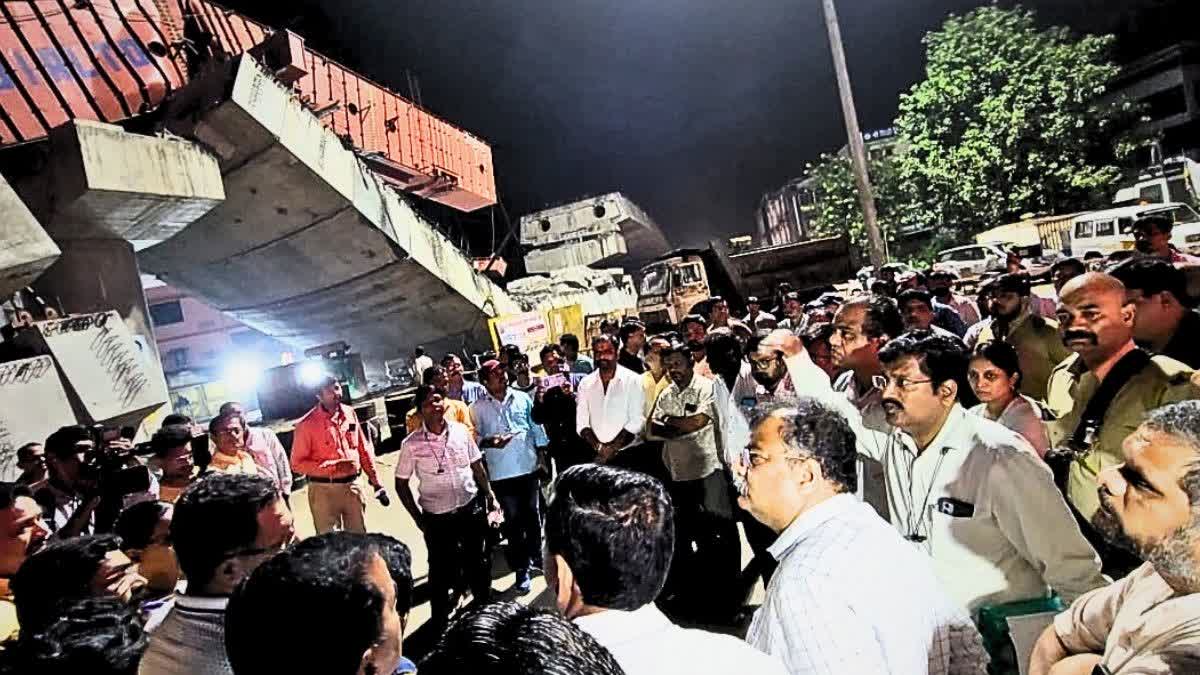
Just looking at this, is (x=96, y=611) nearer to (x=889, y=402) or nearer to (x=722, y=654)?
(x=722, y=654)

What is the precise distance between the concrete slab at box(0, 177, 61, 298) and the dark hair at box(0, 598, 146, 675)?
6.45 metres

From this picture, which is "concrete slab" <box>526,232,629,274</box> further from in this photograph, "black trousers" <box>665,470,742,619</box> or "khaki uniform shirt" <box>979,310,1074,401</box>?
"khaki uniform shirt" <box>979,310,1074,401</box>

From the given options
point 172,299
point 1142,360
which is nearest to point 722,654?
point 1142,360

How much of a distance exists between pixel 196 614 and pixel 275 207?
10.8 meters

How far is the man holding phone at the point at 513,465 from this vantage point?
5277mm

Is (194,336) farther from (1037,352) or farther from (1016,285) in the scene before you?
(1037,352)

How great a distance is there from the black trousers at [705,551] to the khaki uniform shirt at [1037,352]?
2.13 m

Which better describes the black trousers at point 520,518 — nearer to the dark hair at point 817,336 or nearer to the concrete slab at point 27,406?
the dark hair at point 817,336

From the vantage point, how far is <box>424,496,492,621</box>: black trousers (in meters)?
4.49

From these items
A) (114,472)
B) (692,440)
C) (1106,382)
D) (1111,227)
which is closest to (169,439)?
(114,472)

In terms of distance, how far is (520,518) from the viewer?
534 centimetres

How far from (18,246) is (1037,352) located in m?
8.61

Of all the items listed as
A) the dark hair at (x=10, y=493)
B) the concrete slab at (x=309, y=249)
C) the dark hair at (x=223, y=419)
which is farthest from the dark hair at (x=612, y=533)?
the concrete slab at (x=309, y=249)

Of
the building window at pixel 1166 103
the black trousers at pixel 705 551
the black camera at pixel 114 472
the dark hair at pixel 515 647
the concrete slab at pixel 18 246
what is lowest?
the black trousers at pixel 705 551
